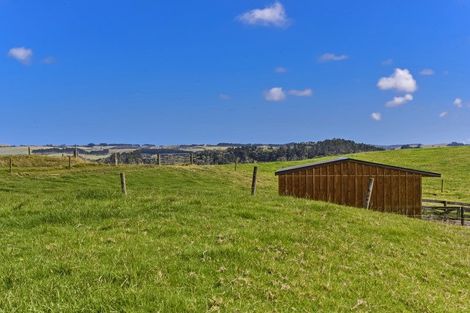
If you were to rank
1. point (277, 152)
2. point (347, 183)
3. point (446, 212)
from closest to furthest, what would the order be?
point (347, 183) < point (446, 212) < point (277, 152)

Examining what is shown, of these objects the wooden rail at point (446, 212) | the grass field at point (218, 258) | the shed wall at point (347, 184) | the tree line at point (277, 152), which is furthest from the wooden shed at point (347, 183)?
the tree line at point (277, 152)

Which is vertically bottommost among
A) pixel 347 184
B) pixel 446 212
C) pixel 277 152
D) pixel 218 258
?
pixel 446 212

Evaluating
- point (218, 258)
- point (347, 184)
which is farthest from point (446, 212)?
point (218, 258)

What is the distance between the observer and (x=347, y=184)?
33969 millimetres

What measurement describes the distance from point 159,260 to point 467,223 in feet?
99.1

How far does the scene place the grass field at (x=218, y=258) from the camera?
7.35m

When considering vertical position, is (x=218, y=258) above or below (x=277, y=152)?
below

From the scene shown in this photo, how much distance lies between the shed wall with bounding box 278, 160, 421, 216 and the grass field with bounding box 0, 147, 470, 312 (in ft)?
48.3

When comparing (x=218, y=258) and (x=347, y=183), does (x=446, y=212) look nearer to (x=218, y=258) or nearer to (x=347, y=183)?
(x=347, y=183)

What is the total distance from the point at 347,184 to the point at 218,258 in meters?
25.7

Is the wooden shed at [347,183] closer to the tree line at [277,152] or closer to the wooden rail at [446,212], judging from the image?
the wooden rail at [446,212]

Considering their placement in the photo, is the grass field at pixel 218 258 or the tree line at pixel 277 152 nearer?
the grass field at pixel 218 258

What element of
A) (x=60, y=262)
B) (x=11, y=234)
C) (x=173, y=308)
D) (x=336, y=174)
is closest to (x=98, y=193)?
(x=11, y=234)

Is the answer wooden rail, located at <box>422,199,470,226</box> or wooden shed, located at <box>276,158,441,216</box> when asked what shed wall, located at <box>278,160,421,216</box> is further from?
wooden rail, located at <box>422,199,470,226</box>
